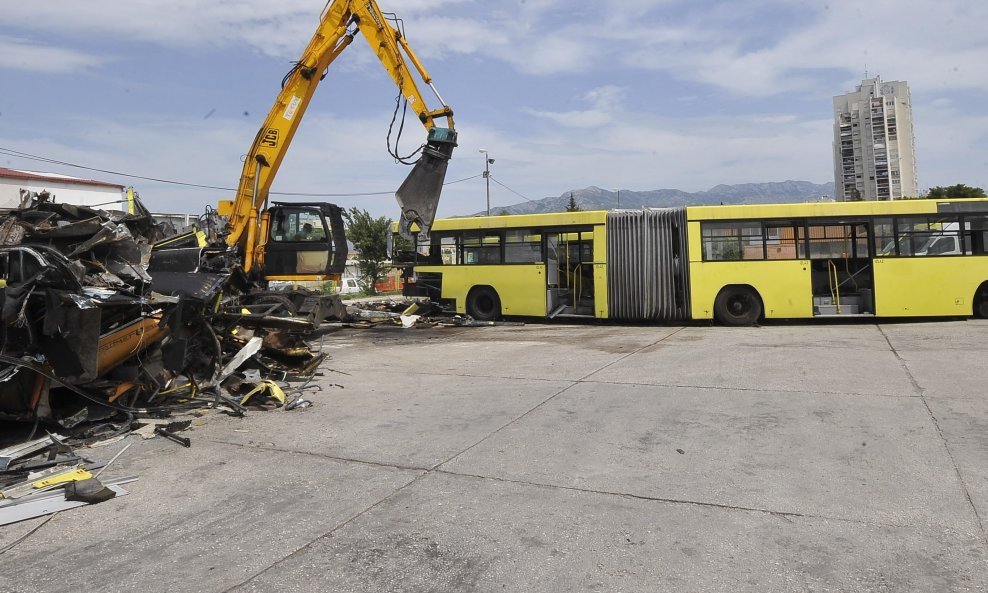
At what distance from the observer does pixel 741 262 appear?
49.6 feet

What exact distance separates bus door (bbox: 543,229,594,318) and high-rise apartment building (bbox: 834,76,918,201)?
63.7 metres

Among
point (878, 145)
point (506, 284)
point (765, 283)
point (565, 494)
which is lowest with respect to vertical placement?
point (565, 494)

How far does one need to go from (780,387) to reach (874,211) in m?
9.17

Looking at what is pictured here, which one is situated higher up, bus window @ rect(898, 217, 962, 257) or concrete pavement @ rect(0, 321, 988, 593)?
bus window @ rect(898, 217, 962, 257)

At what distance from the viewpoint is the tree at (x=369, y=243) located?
3928 centimetres

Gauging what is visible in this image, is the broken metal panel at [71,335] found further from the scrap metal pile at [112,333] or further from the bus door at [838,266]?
the bus door at [838,266]

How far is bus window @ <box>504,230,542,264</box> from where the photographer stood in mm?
17062

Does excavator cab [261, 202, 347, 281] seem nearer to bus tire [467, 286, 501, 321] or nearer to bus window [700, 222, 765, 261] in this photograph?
bus tire [467, 286, 501, 321]

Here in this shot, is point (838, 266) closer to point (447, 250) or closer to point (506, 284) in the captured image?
point (506, 284)

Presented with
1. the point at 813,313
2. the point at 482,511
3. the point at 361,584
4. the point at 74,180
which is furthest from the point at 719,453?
the point at 74,180

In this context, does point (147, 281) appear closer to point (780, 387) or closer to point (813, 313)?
point (780, 387)

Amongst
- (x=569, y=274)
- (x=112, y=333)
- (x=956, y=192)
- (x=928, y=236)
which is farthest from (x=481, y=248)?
(x=956, y=192)

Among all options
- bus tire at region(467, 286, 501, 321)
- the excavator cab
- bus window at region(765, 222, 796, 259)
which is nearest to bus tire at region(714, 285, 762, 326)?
bus window at region(765, 222, 796, 259)

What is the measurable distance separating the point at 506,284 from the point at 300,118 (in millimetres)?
6883
